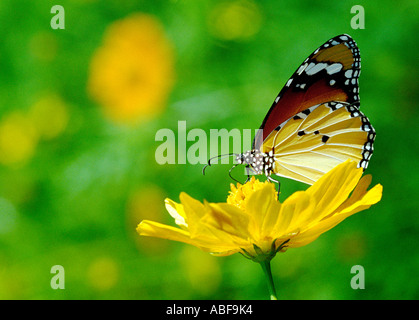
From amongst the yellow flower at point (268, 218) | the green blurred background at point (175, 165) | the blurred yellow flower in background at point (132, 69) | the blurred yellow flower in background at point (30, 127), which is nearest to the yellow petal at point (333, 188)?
the yellow flower at point (268, 218)

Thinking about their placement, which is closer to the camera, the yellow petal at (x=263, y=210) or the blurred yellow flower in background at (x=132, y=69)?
the yellow petal at (x=263, y=210)

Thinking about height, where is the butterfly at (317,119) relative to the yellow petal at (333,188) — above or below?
above

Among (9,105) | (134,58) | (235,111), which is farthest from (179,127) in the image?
(9,105)

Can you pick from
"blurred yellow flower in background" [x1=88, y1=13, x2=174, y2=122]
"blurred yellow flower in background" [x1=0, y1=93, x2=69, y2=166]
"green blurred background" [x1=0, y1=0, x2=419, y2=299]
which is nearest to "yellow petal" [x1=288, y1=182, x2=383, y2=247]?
"green blurred background" [x1=0, y1=0, x2=419, y2=299]

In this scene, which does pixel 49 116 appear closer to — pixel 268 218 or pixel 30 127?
pixel 30 127

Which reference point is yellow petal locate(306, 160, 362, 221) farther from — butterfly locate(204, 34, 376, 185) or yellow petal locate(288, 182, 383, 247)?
butterfly locate(204, 34, 376, 185)

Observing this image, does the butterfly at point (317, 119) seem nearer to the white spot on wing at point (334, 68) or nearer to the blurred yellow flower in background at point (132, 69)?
the white spot on wing at point (334, 68)

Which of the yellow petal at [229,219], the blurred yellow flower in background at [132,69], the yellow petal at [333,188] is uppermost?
the blurred yellow flower in background at [132,69]
